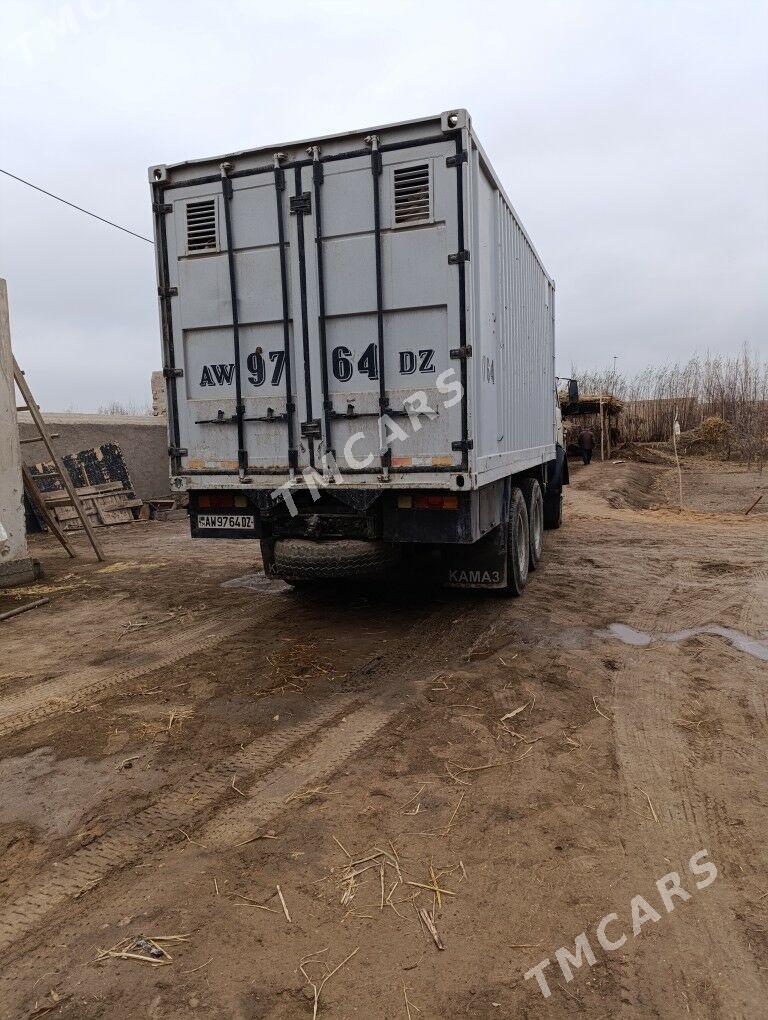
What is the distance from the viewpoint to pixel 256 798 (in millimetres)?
3467

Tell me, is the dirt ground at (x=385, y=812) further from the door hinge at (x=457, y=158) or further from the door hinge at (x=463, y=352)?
the door hinge at (x=457, y=158)

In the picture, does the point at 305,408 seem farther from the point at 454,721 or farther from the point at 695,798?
the point at 695,798

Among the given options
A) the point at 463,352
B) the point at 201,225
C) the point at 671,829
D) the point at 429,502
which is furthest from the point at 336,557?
the point at 671,829

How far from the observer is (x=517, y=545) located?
740cm

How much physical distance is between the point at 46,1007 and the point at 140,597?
19.5 ft

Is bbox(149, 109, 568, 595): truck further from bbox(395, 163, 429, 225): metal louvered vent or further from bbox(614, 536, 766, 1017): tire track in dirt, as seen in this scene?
bbox(614, 536, 766, 1017): tire track in dirt

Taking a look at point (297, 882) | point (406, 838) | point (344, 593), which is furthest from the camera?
point (344, 593)

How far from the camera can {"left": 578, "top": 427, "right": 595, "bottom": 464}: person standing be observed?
1110 inches

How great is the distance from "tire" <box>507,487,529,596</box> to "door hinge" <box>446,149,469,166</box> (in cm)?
321

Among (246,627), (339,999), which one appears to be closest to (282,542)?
(246,627)

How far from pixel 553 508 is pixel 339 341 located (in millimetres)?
7646

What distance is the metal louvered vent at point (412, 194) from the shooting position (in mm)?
5320
